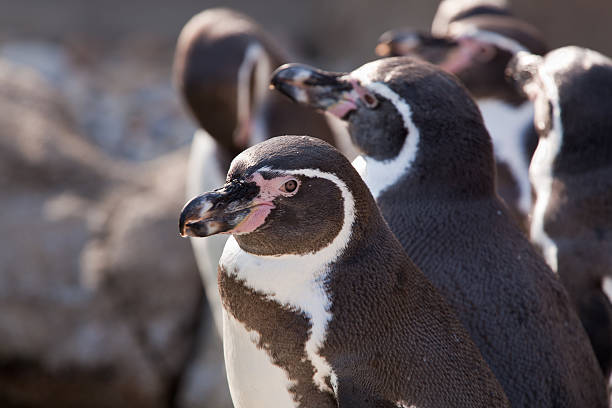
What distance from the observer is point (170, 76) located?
606cm

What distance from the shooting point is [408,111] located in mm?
1649

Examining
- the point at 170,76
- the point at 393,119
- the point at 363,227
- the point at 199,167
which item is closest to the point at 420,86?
the point at 393,119

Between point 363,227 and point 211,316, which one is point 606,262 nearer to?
point 363,227

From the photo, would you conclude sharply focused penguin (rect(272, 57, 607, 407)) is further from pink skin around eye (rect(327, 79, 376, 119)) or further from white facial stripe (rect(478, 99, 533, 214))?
white facial stripe (rect(478, 99, 533, 214))

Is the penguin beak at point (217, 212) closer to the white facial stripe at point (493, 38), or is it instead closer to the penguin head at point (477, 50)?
the penguin head at point (477, 50)

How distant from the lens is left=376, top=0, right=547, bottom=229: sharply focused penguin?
2395 millimetres

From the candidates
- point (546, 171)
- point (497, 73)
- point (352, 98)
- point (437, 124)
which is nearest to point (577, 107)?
point (546, 171)

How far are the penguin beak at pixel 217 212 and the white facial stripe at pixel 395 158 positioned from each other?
46cm

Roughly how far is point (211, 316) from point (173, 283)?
0.79 ft

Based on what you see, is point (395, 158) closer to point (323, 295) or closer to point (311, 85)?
point (311, 85)

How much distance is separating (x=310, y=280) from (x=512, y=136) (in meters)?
1.33

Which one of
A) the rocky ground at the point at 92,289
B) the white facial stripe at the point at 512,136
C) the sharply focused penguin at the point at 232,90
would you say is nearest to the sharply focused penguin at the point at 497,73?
the white facial stripe at the point at 512,136

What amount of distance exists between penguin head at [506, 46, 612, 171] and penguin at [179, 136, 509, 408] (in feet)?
2.32

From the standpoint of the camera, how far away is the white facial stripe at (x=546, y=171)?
1.87 meters
